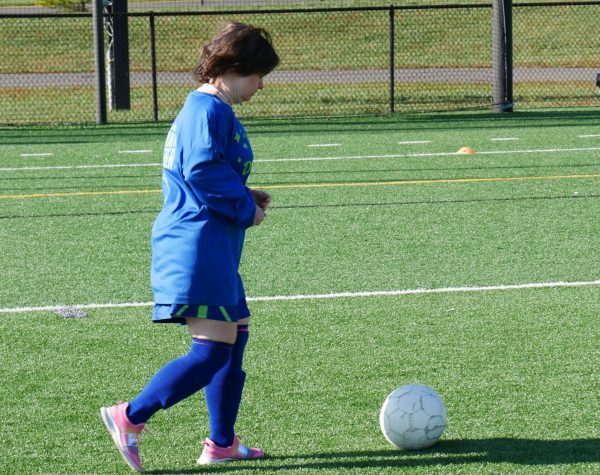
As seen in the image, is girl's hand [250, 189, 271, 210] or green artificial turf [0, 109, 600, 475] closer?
girl's hand [250, 189, 271, 210]

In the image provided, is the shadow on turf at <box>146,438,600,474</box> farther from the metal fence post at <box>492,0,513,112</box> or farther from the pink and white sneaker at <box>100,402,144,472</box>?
the metal fence post at <box>492,0,513,112</box>

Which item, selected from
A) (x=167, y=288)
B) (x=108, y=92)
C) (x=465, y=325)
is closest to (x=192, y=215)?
(x=167, y=288)

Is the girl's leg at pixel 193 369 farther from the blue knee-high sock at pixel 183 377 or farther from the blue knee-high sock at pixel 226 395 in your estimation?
the blue knee-high sock at pixel 226 395

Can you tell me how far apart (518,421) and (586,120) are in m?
11.4

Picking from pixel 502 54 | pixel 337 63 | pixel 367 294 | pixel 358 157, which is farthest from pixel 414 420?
pixel 337 63

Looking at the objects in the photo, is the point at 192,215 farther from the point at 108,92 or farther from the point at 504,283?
the point at 108,92

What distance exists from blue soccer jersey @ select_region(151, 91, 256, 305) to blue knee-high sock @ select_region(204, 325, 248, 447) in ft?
1.03

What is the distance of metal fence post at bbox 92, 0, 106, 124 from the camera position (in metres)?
14.8

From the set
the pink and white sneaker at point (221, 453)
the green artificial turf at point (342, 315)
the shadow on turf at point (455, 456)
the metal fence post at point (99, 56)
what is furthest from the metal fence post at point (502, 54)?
the pink and white sneaker at point (221, 453)

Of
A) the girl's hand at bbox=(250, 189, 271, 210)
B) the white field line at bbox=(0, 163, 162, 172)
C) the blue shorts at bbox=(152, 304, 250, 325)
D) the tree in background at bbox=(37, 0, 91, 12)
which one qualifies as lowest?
the blue shorts at bbox=(152, 304, 250, 325)

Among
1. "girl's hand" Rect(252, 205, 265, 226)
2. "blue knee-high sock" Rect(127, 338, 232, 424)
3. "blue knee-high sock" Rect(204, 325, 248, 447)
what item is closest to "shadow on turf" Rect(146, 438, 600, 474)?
"blue knee-high sock" Rect(204, 325, 248, 447)

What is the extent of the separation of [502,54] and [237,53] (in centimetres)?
1314

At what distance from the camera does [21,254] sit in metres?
7.45

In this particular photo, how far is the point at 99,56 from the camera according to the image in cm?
1503
